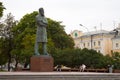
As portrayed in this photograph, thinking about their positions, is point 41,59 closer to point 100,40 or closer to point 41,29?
point 41,29

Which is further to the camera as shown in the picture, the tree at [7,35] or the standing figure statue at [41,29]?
the tree at [7,35]

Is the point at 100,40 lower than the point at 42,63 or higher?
higher

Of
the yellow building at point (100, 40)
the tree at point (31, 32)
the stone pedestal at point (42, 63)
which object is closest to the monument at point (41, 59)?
the stone pedestal at point (42, 63)

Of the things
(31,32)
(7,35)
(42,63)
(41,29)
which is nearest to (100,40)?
(7,35)

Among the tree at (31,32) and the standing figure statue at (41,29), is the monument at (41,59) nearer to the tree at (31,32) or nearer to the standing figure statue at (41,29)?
the standing figure statue at (41,29)

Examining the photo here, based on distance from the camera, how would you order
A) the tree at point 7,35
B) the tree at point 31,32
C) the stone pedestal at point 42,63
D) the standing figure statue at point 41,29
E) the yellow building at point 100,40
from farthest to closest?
the yellow building at point 100,40
the tree at point 7,35
the tree at point 31,32
the standing figure statue at point 41,29
the stone pedestal at point 42,63

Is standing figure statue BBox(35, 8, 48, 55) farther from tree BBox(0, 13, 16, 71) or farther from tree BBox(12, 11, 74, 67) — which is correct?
tree BBox(0, 13, 16, 71)

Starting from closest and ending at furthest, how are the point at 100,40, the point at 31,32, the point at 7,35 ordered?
the point at 31,32 < the point at 7,35 < the point at 100,40

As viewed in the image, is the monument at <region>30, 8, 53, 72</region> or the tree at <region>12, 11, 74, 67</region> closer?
the monument at <region>30, 8, 53, 72</region>

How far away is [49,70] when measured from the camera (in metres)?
25.4

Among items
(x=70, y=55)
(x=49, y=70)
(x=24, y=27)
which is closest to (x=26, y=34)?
(x=24, y=27)

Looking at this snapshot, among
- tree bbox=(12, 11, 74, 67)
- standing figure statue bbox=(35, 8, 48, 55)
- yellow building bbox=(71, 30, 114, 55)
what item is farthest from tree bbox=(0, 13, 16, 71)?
standing figure statue bbox=(35, 8, 48, 55)

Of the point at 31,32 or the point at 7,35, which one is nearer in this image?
the point at 31,32

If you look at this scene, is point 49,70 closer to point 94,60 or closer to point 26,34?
point 94,60
